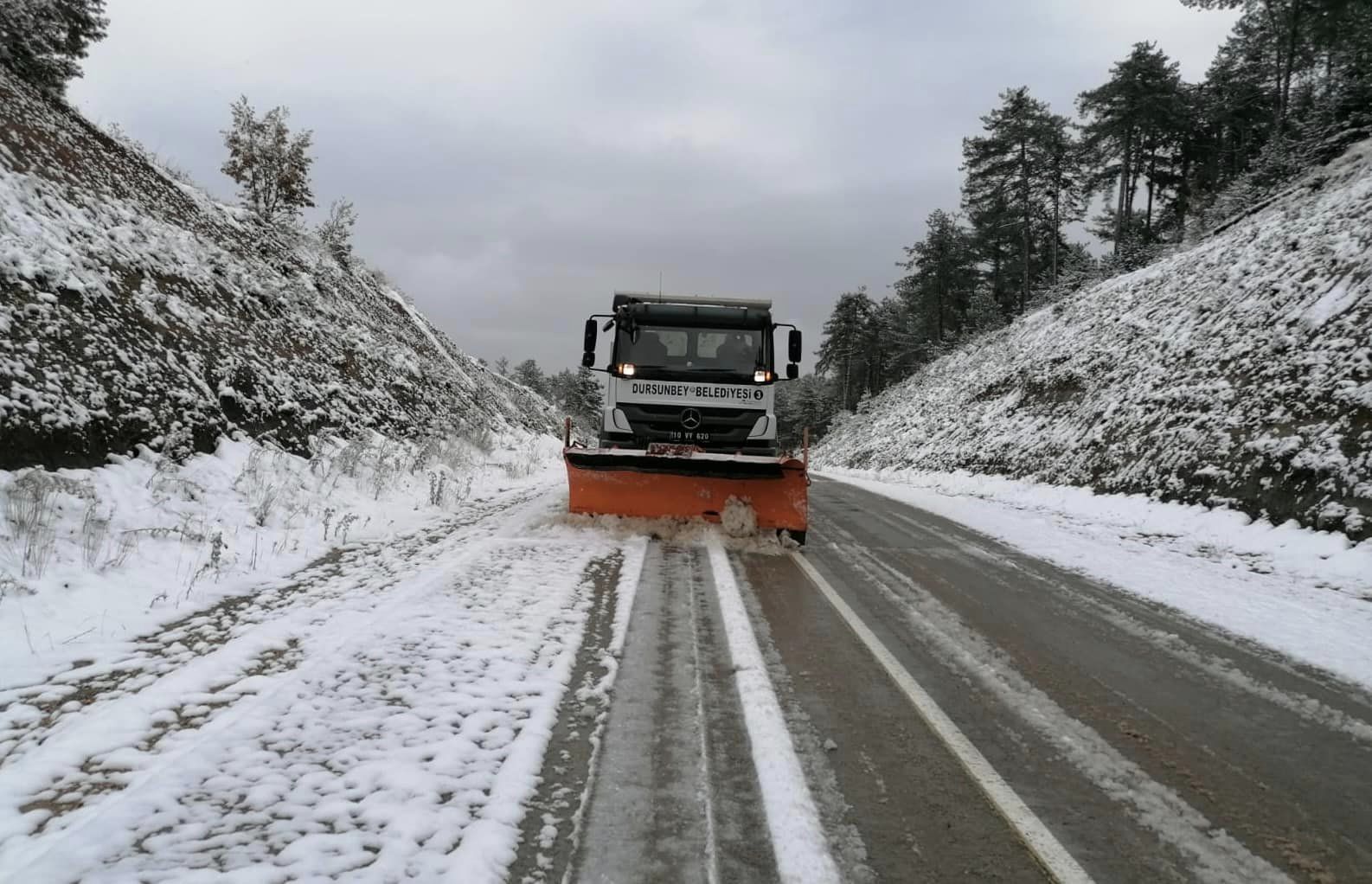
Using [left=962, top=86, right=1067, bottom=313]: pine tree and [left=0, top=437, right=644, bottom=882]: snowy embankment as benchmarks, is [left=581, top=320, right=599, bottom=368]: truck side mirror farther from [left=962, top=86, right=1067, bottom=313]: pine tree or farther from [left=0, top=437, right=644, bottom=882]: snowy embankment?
[left=962, top=86, right=1067, bottom=313]: pine tree

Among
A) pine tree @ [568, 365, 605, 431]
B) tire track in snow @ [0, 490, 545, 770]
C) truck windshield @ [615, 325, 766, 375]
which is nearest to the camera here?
tire track in snow @ [0, 490, 545, 770]

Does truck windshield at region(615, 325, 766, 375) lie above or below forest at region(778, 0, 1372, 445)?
below

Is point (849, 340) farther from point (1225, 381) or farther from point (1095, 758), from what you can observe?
point (1095, 758)

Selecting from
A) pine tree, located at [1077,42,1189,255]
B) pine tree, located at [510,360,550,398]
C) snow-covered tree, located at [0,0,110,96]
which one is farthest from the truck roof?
pine tree, located at [510,360,550,398]

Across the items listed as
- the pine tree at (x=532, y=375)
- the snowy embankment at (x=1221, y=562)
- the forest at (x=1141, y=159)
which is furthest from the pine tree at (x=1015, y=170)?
the pine tree at (x=532, y=375)

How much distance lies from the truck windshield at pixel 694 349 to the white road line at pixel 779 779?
4911mm

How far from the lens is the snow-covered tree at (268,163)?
17.0 metres

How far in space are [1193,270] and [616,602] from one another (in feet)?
59.8

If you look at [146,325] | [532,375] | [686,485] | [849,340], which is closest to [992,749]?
[686,485]

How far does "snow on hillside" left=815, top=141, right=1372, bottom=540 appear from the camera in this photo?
28.9 feet

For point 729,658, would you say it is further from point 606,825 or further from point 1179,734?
point 1179,734

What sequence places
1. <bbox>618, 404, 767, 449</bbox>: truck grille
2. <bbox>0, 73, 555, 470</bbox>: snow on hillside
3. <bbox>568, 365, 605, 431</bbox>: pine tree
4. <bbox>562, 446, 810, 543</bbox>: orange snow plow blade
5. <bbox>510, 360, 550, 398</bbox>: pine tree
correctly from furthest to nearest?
<bbox>510, 360, 550, 398</bbox>: pine tree
<bbox>568, 365, 605, 431</bbox>: pine tree
<bbox>618, 404, 767, 449</bbox>: truck grille
<bbox>562, 446, 810, 543</bbox>: orange snow plow blade
<bbox>0, 73, 555, 470</bbox>: snow on hillside

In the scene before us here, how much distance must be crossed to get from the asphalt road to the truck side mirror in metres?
4.27

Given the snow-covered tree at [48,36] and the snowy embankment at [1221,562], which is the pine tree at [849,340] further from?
the snow-covered tree at [48,36]
